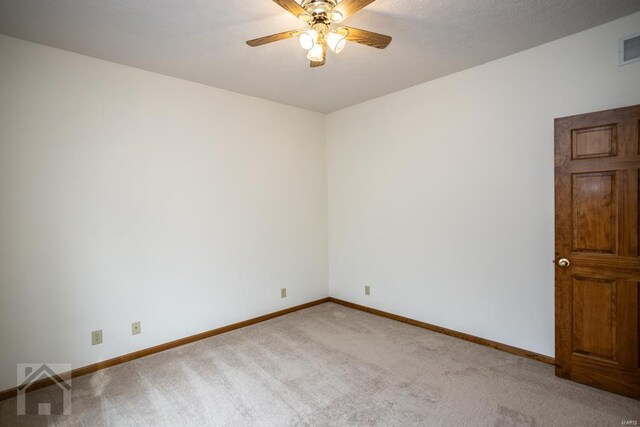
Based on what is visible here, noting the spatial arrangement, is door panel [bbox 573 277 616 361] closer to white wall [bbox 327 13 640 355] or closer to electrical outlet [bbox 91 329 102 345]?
white wall [bbox 327 13 640 355]

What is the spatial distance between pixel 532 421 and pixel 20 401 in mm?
3473

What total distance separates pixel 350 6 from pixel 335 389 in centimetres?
251

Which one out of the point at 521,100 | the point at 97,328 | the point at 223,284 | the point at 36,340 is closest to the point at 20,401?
the point at 36,340

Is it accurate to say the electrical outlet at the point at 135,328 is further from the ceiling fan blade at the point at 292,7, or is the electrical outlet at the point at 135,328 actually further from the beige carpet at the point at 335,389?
the ceiling fan blade at the point at 292,7

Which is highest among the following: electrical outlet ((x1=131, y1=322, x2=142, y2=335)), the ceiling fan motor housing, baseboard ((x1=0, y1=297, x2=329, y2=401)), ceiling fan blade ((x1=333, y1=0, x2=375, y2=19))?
the ceiling fan motor housing

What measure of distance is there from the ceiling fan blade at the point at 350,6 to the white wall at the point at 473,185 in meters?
1.83

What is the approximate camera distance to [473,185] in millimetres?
3141

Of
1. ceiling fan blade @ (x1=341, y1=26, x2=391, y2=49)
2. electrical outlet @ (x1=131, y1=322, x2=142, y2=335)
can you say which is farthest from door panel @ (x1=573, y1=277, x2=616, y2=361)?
electrical outlet @ (x1=131, y1=322, x2=142, y2=335)

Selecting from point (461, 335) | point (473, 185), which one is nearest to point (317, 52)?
point (473, 185)

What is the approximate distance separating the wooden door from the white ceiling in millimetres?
772

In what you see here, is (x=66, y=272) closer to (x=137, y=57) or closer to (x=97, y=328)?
(x=97, y=328)

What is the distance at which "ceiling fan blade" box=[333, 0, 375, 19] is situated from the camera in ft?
5.59

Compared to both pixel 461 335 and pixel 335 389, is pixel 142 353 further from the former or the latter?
pixel 461 335

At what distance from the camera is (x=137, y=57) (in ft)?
8.96
